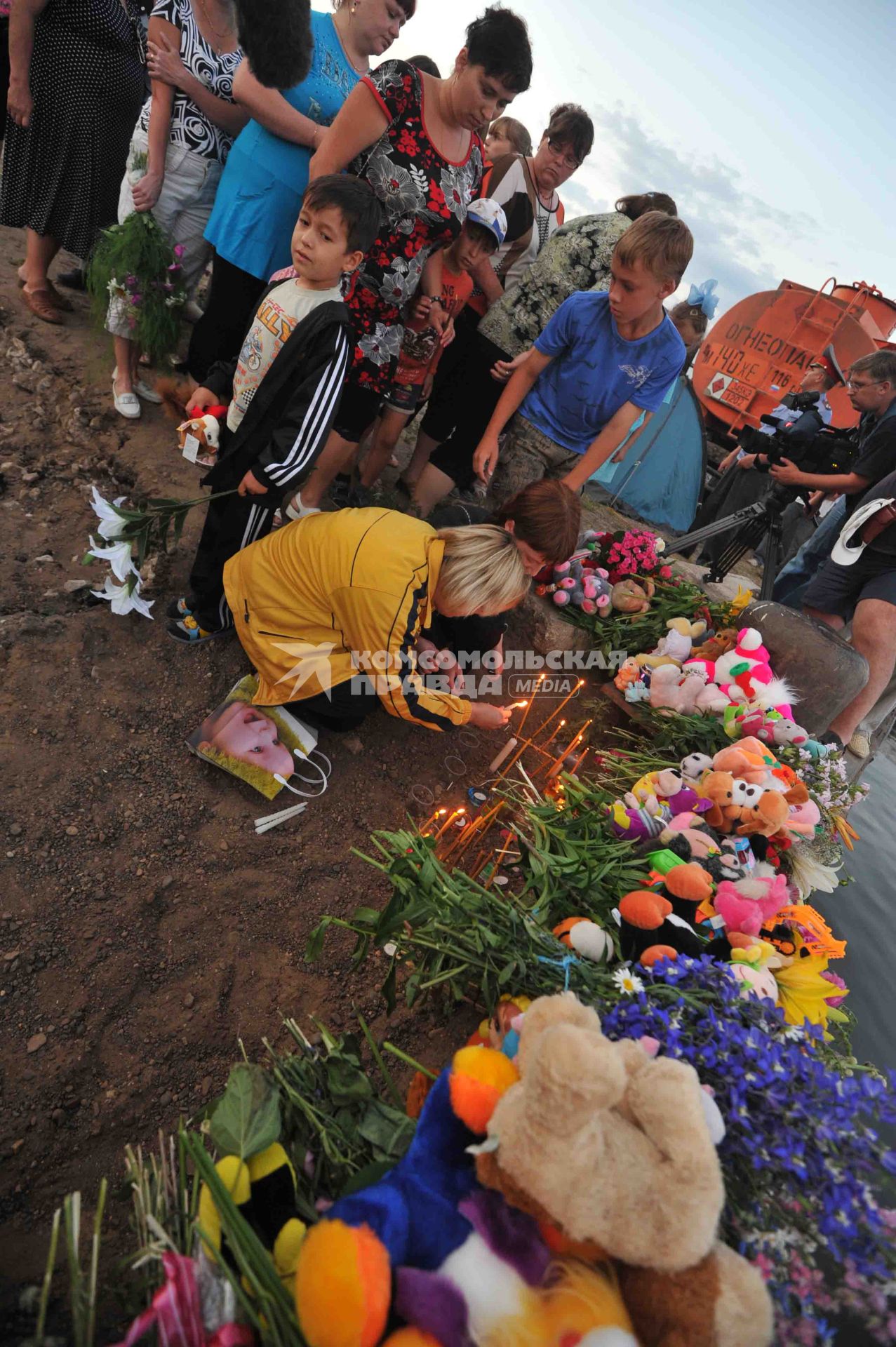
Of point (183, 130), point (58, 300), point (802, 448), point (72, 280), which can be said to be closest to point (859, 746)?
point (802, 448)

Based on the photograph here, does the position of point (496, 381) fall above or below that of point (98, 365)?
above

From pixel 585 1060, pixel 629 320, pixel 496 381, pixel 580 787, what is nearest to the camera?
pixel 585 1060

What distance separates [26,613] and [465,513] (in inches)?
68.4

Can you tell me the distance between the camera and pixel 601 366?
3.00 metres

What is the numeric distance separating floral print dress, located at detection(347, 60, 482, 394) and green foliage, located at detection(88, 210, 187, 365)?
3.59 ft

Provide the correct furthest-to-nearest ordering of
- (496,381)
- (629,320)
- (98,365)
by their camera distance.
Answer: (98,365) < (496,381) < (629,320)

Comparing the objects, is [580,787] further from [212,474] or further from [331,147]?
[331,147]

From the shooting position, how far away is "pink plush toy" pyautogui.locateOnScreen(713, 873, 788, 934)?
5.48 ft

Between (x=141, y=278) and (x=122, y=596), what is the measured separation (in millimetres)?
1627

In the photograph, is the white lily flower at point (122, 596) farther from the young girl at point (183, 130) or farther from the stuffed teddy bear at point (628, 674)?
the stuffed teddy bear at point (628, 674)

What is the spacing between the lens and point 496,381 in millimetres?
3393

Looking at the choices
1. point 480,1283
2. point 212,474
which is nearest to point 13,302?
point 212,474

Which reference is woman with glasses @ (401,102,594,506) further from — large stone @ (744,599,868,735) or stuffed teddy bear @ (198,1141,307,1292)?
stuffed teddy bear @ (198,1141,307,1292)

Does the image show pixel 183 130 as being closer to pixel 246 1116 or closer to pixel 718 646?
pixel 718 646
